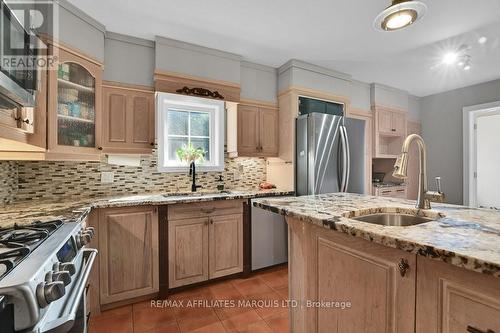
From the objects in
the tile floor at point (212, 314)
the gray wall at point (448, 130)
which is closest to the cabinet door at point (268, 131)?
the tile floor at point (212, 314)

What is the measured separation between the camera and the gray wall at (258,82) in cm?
308

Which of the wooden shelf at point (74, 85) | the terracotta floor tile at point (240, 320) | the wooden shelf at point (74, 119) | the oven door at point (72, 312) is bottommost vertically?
the terracotta floor tile at point (240, 320)

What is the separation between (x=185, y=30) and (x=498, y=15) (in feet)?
9.51

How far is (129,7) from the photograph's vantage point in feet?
6.62

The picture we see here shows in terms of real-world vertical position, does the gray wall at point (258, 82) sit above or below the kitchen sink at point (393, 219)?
above

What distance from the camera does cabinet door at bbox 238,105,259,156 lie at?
3.00m

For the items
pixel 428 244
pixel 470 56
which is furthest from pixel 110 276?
pixel 470 56

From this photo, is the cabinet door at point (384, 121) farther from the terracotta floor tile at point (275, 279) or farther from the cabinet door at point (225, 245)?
the cabinet door at point (225, 245)

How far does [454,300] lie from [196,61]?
281 cm

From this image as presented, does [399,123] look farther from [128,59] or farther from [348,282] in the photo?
[128,59]

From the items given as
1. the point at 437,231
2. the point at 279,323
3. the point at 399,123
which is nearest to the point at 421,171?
the point at 437,231

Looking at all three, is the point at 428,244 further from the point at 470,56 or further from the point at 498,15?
the point at 470,56

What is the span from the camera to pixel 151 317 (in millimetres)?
1937

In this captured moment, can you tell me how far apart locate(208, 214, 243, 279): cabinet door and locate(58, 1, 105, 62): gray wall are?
6.27 feet
